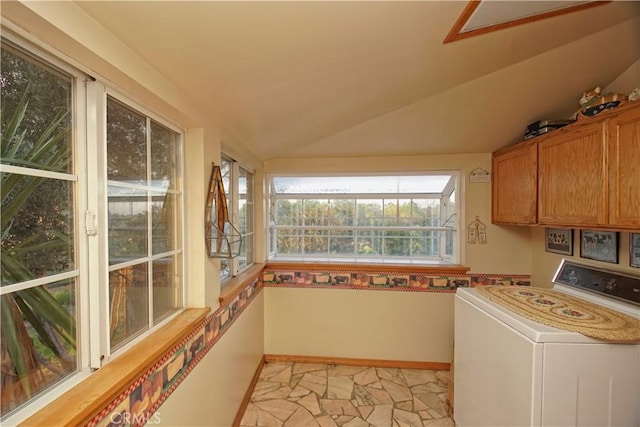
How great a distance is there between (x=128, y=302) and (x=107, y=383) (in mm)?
302

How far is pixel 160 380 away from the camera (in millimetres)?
986

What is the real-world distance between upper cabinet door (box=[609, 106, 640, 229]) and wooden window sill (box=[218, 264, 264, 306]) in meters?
2.10

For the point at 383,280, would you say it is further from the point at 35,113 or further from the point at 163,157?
the point at 35,113

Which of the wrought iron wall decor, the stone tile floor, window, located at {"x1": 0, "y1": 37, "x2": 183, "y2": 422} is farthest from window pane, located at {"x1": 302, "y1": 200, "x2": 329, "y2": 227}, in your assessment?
window, located at {"x1": 0, "y1": 37, "x2": 183, "y2": 422}

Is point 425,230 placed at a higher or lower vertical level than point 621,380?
higher

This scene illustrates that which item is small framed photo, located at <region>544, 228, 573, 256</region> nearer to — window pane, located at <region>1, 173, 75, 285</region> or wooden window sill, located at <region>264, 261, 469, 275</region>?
wooden window sill, located at <region>264, 261, 469, 275</region>

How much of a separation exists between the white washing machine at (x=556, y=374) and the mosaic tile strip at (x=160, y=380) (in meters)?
1.51

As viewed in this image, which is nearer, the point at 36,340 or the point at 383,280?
the point at 36,340

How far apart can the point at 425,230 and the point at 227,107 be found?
208cm

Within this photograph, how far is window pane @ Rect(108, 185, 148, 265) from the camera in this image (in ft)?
2.99

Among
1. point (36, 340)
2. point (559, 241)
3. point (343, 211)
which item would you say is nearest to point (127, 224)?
A: point (36, 340)

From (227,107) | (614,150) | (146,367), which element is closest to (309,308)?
(146,367)

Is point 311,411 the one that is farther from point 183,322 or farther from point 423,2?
point 423,2

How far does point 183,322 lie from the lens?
1.17 metres
